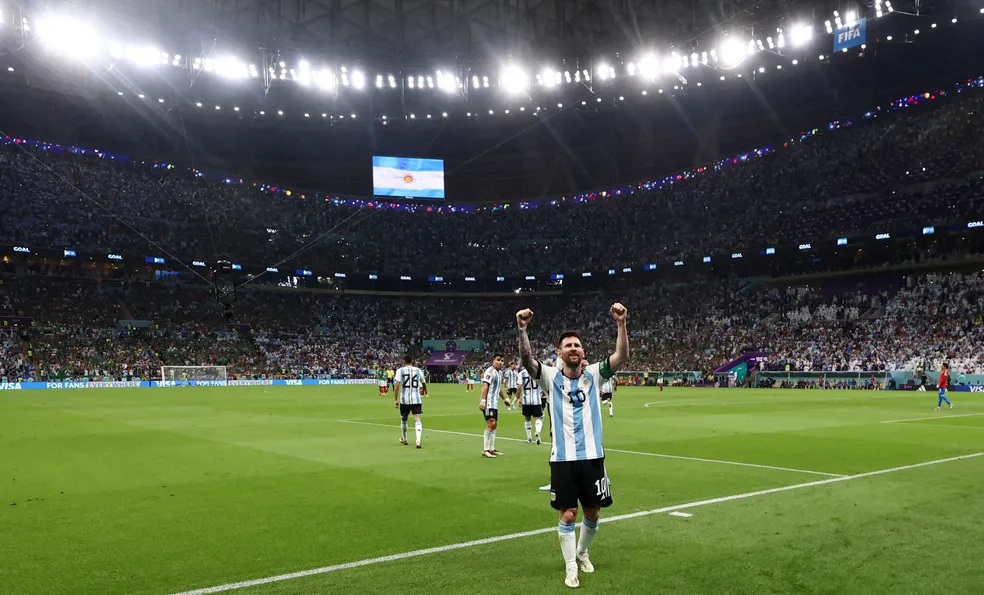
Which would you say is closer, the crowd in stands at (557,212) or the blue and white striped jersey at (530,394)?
the blue and white striped jersey at (530,394)

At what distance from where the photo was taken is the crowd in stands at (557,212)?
2238 inches

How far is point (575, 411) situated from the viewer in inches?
259

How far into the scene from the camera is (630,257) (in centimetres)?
7656

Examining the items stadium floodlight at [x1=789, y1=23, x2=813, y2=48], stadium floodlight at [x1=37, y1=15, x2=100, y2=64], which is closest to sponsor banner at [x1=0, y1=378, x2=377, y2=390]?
stadium floodlight at [x1=37, y1=15, x2=100, y2=64]

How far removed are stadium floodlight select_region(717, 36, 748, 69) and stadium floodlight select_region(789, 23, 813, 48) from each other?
3.22 meters

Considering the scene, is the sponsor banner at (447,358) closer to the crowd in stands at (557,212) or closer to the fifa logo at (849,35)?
the crowd in stands at (557,212)

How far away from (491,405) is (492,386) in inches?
18.8

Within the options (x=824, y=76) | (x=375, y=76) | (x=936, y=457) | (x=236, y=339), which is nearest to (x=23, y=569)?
(x=936, y=457)

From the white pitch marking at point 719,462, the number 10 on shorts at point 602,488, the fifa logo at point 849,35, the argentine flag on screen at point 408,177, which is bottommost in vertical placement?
the white pitch marking at point 719,462

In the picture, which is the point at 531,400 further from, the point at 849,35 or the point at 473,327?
the point at 473,327

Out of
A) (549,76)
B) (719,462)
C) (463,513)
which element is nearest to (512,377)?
(719,462)

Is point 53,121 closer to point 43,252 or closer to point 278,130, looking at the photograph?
point 43,252

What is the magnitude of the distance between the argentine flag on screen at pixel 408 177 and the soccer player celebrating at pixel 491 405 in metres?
57.7

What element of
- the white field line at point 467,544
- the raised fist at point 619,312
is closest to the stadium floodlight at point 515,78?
the white field line at point 467,544
